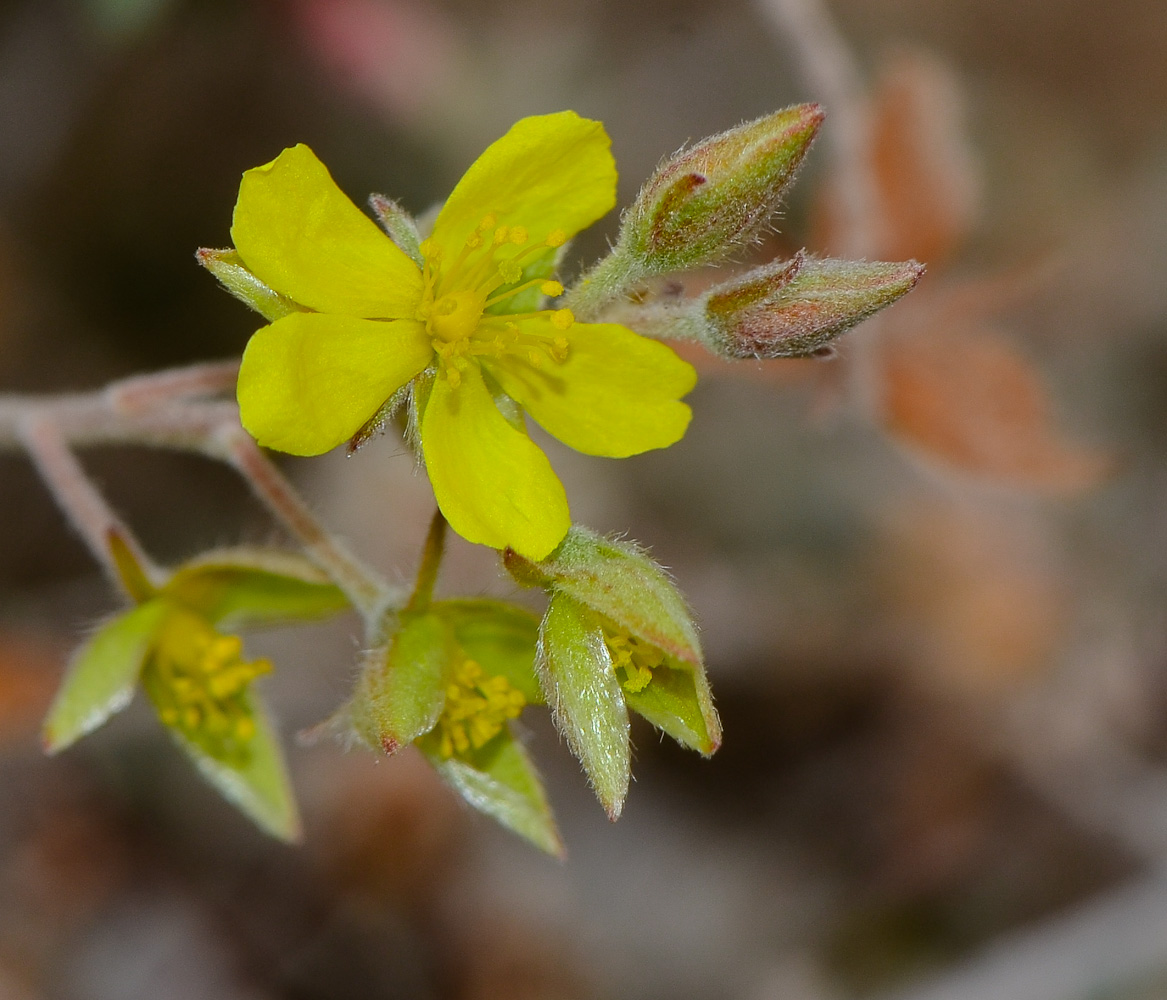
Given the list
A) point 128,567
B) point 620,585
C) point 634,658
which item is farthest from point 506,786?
point 128,567

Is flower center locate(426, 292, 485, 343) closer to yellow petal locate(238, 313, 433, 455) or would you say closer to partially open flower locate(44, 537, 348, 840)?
yellow petal locate(238, 313, 433, 455)

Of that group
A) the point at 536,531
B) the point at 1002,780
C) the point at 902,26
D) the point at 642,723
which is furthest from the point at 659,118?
the point at 536,531

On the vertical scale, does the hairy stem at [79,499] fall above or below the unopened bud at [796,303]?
above

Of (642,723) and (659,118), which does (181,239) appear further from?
(642,723)

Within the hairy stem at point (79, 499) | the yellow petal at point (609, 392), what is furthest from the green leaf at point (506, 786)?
the hairy stem at point (79, 499)

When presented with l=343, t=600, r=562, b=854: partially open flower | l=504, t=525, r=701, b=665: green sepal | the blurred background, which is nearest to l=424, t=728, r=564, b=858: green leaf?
l=343, t=600, r=562, b=854: partially open flower

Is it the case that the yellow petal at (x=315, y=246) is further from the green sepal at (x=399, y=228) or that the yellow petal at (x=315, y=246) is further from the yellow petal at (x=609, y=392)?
the yellow petal at (x=609, y=392)
